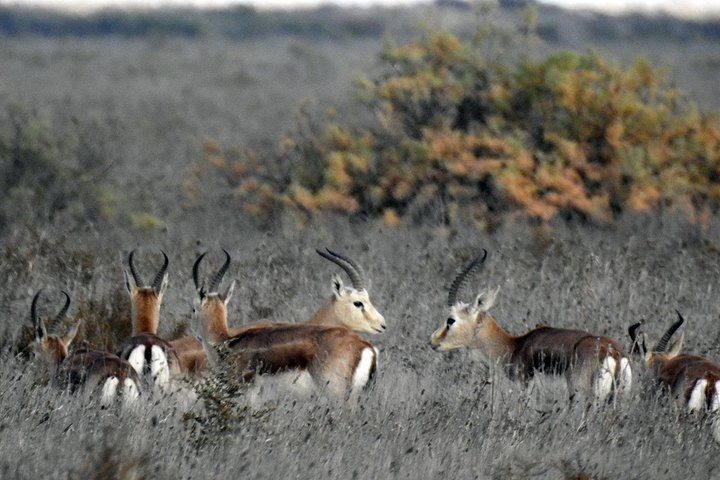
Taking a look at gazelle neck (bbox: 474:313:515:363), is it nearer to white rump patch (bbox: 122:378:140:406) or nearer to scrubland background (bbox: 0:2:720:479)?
scrubland background (bbox: 0:2:720:479)

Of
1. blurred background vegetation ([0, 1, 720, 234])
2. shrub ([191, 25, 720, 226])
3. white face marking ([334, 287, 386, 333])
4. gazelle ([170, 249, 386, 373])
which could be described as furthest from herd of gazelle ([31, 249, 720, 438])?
shrub ([191, 25, 720, 226])

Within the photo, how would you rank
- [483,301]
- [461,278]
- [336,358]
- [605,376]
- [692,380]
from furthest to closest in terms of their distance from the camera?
[483,301]
[461,278]
[336,358]
[605,376]
[692,380]

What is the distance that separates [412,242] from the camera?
13.2 meters

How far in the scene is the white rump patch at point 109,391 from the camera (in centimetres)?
738

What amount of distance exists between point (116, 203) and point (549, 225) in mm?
5386

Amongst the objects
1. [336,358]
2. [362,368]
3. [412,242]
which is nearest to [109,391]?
Answer: [336,358]

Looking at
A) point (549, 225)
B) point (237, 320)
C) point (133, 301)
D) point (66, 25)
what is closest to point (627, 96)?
point (549, 225)

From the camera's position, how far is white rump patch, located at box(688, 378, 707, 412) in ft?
25.0

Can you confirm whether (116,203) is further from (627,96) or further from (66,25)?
(66,25)

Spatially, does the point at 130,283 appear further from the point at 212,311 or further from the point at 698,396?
the point at 698,396

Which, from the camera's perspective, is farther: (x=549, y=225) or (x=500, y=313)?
(x=549, y=225)

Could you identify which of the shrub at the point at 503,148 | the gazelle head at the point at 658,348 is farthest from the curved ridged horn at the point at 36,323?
the shrub at the point at 503,148

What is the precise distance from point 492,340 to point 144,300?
2521 mm

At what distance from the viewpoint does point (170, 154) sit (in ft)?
84.8
